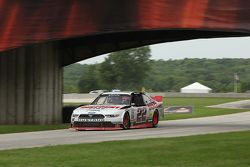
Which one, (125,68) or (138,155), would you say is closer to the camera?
(138,155)

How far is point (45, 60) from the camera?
84.9 ft

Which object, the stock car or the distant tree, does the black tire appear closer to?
the stock car

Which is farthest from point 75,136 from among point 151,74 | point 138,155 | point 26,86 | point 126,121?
point 151,74

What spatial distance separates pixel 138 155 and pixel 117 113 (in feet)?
29.1

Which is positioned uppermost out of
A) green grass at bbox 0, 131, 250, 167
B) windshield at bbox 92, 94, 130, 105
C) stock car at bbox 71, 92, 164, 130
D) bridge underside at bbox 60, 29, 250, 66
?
bridge underside at bbox 60, 29, 250, 66

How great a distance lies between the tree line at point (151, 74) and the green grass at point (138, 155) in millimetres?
86957

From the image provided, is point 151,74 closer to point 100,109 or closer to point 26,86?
point 26,86

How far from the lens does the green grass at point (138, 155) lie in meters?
9.88

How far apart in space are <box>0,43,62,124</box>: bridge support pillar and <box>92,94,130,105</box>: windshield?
467 cm

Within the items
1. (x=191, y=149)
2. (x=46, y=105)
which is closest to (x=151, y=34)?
(x=46, y=105)

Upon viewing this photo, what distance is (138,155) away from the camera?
1112 centimetres

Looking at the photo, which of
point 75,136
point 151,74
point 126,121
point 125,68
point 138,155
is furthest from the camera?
point 151,74

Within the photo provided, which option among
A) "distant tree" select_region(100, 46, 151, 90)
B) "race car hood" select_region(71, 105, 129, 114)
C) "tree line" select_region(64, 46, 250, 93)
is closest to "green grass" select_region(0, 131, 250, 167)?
"race car hood" select_region(71, 105, 129, 114)

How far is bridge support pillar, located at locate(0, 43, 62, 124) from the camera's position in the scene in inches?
992
